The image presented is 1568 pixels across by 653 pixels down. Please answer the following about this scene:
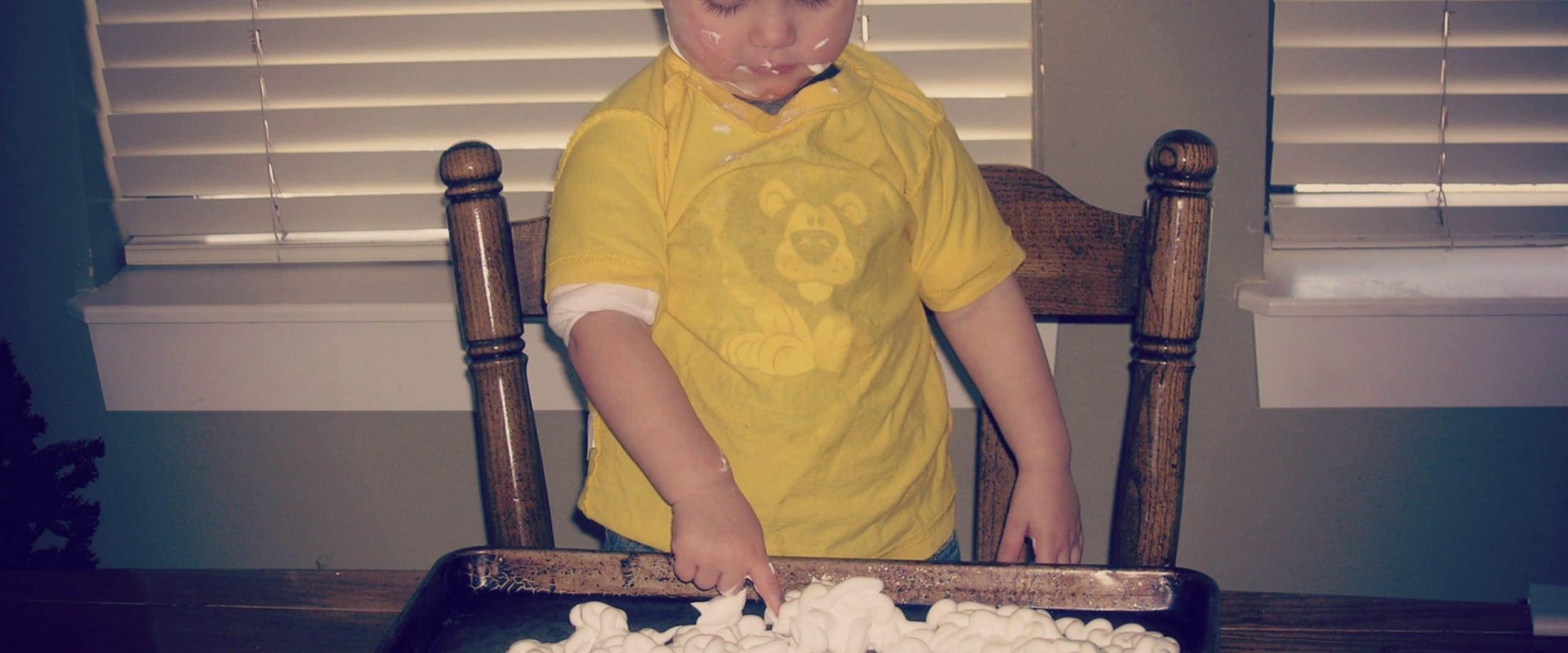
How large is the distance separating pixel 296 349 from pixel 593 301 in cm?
74

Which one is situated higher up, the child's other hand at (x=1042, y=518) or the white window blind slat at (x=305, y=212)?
the white window blind slat at (x=305, y=212)

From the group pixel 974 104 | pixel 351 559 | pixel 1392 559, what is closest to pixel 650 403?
pixel 974 104

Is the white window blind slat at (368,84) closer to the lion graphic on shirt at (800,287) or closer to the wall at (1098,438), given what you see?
the wall at (1098,438)

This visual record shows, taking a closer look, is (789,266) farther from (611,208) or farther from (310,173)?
(310,173)

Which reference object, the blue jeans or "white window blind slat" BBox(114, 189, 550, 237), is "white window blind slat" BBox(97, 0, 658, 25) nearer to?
"white window blind slat" BBox(114, 189, 550, 237)

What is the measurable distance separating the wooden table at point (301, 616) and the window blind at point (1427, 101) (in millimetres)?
735

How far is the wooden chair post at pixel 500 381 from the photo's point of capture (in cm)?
81

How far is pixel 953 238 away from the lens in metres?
0.84

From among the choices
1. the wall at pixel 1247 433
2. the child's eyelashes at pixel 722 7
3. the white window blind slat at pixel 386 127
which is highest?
the child's eyelashes at pixel 722 7

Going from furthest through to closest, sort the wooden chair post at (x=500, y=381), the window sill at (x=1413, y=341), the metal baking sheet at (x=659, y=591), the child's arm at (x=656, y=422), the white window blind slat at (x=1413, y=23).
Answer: the white window blind slat at (x=1413, y=23), the window sill at (x=1413, y=341), the wooden chair post at (x=500, y=381), the child's arm at (x=656, y=422), the metal baking sheet at (x=659, y=591)

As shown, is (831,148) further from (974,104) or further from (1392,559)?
(1392,559)

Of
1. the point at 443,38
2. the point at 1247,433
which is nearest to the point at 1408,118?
the point at 1247,433

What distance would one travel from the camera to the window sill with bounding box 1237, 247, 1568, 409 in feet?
3.83

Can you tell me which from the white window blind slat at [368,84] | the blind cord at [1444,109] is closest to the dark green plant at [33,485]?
the white window blind slat at [368,84]
